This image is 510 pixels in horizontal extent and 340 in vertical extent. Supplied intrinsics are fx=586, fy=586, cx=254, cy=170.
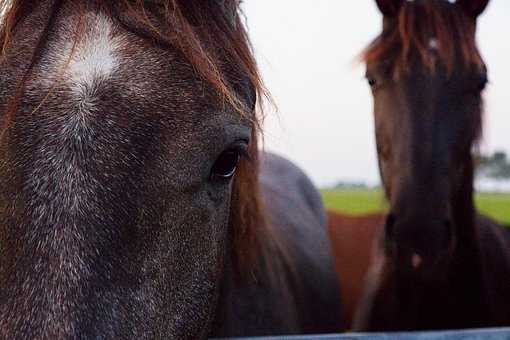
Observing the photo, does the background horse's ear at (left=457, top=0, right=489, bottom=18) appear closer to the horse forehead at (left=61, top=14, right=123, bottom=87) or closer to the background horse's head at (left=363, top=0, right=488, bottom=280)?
the background horse's head at (left=363, top=0, right=488, bottom=280)

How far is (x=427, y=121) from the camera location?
2941 millimetres

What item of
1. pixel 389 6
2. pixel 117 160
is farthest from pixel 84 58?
pixel 389 6

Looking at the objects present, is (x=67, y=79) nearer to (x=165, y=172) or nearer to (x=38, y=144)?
(x=38, y=144)

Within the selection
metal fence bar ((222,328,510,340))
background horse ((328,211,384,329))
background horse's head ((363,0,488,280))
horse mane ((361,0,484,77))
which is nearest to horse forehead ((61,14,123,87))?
metal fence bar ((222,328,510,340))

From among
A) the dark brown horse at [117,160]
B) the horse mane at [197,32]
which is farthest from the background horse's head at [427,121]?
the dark brown horse at [117,160]

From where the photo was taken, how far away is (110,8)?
1.58 m

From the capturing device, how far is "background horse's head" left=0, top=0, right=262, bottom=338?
1.24 metres

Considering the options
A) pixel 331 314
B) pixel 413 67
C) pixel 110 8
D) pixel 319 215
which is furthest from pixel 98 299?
pixel 319 215

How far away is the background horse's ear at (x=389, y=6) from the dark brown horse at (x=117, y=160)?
5.60 feet

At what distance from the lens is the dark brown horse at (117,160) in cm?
124

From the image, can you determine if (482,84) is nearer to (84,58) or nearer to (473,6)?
(473,6)

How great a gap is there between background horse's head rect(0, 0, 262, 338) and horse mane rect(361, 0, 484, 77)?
5.37 ft

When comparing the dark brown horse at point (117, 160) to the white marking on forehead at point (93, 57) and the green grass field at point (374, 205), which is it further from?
the green grass field at point (374, 205)

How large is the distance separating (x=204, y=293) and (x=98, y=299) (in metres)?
0.44
